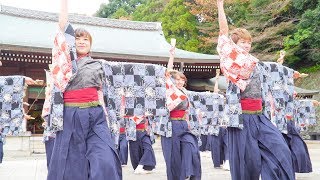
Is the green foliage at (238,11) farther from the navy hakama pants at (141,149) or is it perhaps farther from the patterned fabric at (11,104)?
the patterned fabric at (11,104)

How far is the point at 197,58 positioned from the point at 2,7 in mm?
10129

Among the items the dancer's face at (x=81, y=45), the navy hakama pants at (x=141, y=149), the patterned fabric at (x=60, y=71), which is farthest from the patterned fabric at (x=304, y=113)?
the patterned fabric at (x=60, y=71)

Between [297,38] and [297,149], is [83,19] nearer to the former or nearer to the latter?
[297,38]

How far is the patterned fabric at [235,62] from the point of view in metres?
4.26

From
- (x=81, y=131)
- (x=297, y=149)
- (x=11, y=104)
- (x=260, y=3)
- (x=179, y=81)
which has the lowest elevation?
(x=297, y=149)

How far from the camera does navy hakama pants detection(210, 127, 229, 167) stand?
30.0ft

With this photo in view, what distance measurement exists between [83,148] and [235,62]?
5.65ft

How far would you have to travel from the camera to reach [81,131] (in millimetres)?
3719

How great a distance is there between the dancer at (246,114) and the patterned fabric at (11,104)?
4.86 m

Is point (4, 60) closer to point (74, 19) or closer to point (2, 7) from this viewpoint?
point (2, 7)

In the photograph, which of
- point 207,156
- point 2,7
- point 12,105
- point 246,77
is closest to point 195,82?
point 207,156

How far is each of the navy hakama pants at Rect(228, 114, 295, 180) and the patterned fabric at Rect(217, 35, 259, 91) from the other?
15.2 inches

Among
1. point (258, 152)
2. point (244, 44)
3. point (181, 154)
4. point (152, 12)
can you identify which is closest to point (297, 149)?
point (181, 154)

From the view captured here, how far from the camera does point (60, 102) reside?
3.82 metres
